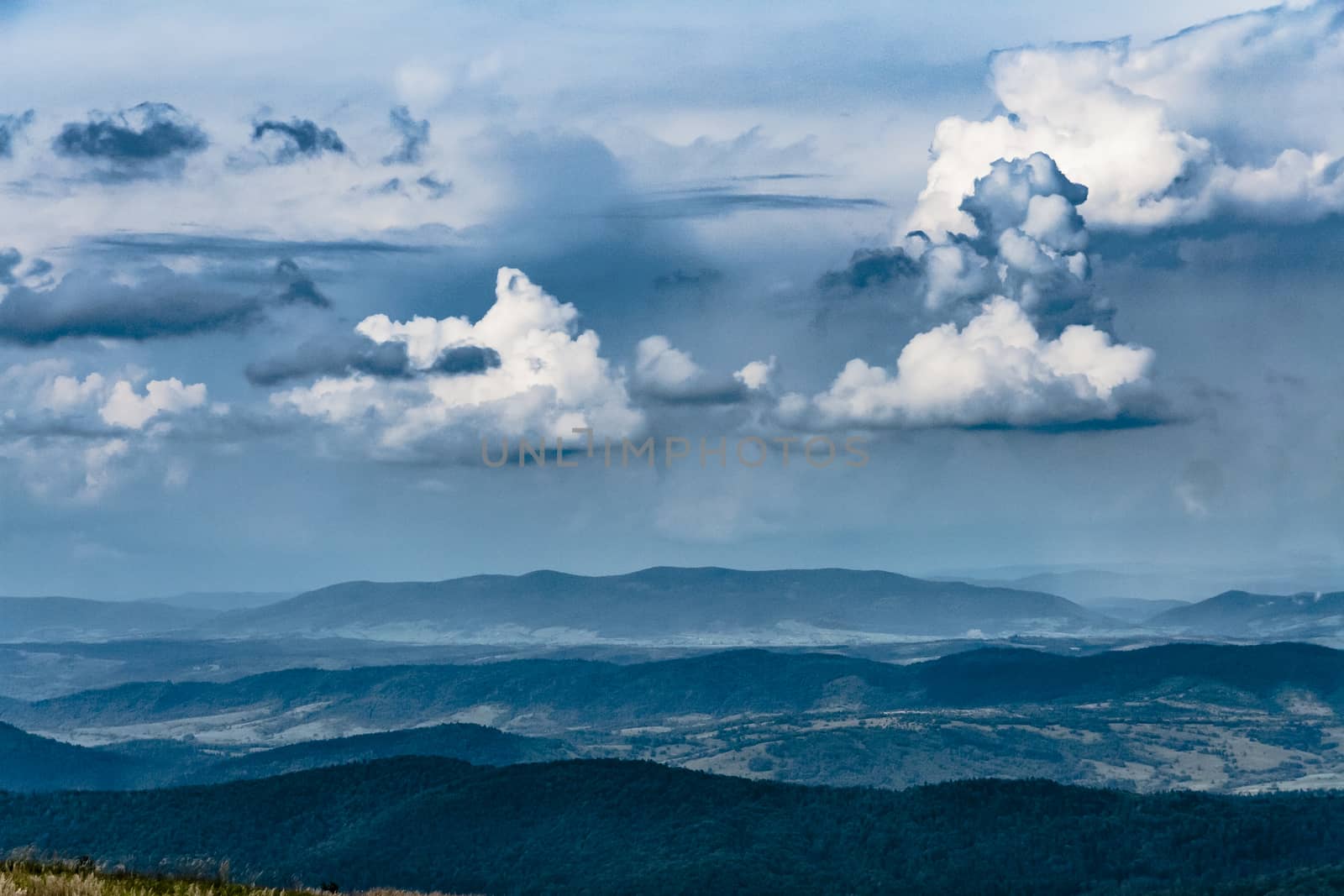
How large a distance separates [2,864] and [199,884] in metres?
4.83

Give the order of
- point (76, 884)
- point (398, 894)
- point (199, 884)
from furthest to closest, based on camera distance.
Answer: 1. point (398, 894)
2. point (199, 884)
3. point (76, 884)

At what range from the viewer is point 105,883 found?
108 ft

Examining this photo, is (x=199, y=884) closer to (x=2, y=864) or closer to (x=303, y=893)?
(x=303, y=893)

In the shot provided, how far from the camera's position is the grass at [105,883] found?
31.3 meters

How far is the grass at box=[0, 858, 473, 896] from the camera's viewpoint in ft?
103

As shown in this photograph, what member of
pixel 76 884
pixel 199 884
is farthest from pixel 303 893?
pixel 76 884


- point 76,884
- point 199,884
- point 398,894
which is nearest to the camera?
point 76,884

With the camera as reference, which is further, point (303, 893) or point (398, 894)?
point (398, 894)

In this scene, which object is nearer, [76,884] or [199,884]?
[76,884]

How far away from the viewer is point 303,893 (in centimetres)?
3494

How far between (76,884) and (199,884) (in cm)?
378

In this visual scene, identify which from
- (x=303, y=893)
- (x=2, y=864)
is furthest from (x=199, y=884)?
(x=2, y=864)

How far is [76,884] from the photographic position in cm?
3162

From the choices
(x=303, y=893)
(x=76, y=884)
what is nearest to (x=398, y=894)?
(x=303, y=893)
